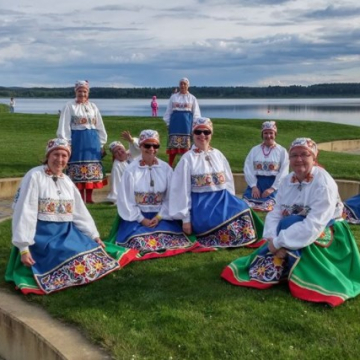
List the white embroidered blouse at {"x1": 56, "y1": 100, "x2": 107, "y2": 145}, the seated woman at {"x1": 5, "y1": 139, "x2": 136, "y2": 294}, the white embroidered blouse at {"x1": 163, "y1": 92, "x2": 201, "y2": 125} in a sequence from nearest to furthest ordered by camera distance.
Answer: the seated woman at {"x1": 5, "y1": 139, "x2": 136, "y2": 294}
the white embroidered blouse at {"x1": 56, "y1": 100, "x2": 107, "y2": 145}
the white embroidered blouse at {"x1": 163, "y1": 92, "x2": 201, "y2": 125}

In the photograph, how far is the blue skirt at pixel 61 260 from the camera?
5.84 metres

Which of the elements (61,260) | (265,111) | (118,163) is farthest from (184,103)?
(265,111)

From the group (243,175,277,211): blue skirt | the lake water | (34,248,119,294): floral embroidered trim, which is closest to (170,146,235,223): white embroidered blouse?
(34,248,119,294): floral embroidered trim

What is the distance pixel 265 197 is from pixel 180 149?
3.57 metres

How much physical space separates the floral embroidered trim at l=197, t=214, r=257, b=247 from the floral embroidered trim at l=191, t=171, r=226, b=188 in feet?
1.63

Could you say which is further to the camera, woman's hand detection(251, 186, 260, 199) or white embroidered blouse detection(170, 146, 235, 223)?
woman's hand detection(251, 186, 260, 199)

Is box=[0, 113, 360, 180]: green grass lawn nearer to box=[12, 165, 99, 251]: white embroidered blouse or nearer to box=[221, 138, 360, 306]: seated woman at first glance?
box=[12, 165, 99, 251]: white embroidered blouse

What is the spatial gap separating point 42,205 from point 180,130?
24.2 ft

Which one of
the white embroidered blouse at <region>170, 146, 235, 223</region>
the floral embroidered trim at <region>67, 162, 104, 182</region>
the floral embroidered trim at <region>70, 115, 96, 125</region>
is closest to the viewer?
the white embroidered blouse at <region>170, 146, 235, 223</region>

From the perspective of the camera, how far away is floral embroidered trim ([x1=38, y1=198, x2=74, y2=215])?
5.93 metres

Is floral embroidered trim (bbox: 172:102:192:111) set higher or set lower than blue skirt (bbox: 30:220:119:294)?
higher

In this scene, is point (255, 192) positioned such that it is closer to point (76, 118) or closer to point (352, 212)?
point (352, 212)

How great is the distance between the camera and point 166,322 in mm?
5020

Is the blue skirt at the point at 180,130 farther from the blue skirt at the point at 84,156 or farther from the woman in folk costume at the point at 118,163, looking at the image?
the blue skirt at the point at 84,156
